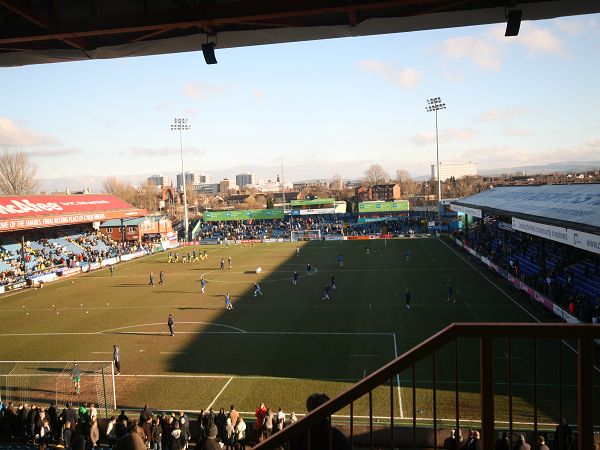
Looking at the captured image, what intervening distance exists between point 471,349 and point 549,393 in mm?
4874

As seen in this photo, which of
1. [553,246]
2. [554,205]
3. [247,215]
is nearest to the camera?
[554,205]

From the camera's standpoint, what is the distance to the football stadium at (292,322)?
6.31 metres

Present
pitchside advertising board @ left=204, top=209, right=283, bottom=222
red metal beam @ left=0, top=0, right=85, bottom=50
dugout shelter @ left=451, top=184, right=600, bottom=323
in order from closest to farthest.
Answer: red metal beam @ left=0, top=0, right=85, bottom=50 < dugout shelter @ left=451, top=184, right=600, bottom=323 < pitchside advertising board @ left=204, top=209, right=283, bottom=222

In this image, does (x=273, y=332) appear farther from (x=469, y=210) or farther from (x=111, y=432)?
(x=469, y=210)

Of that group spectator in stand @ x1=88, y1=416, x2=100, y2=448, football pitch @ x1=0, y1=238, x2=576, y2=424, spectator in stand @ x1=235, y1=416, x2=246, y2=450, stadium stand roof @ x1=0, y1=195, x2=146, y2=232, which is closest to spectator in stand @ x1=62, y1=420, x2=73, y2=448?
spectator in stand @ x1=88, y1=416, x2=100, y2=448

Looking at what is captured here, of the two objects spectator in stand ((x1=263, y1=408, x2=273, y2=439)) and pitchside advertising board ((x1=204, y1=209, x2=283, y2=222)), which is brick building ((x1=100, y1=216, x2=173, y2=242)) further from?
spectator in stand ((x1=263, y1=408, x2=273, y2=439))

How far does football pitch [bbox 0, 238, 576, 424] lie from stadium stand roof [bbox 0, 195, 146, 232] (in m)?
6.64

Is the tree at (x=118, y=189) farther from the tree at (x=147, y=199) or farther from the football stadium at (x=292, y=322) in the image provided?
the football stadium at (x=292, y=322)

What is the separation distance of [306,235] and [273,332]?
51861 mm

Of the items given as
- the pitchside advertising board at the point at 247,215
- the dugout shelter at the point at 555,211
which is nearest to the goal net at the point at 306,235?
the pitchside advertising board at the point at 247,215

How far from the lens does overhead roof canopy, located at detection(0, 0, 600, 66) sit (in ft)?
21.1

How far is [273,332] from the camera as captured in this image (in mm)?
25016

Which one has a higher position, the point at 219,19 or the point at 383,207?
the point at 219,19

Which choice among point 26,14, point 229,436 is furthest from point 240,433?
point 26,14
